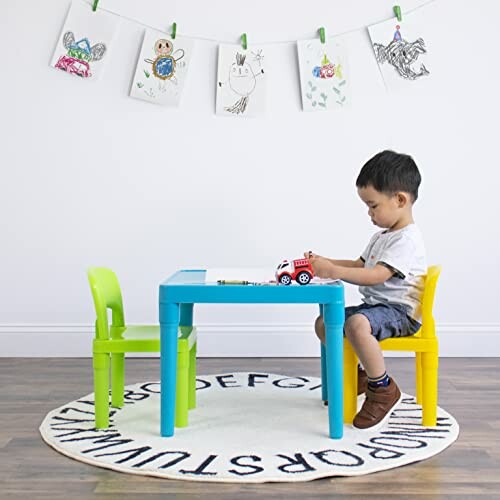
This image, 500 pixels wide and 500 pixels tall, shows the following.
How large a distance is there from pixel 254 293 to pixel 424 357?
19.9 inches

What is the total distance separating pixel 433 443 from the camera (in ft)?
5.85

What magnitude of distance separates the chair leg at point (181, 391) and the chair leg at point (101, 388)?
179 mm

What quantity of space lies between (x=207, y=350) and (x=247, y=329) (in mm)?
175

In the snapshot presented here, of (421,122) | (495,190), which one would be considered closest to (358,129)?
(421,122)

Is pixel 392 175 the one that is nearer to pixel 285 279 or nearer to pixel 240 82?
pixel 285 279

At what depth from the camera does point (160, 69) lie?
2879mm

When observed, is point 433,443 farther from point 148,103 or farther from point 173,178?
point 148,103

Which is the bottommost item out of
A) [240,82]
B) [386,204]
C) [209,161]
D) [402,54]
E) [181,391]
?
[181,391]

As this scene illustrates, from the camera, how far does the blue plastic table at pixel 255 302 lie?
1742 millimetres

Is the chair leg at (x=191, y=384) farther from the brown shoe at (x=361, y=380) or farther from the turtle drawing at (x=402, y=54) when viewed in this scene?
the turtle drawing at (x=402, y=54)

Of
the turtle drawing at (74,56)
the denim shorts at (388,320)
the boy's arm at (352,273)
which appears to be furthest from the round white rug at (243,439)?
the turtle drawing at (74,56)

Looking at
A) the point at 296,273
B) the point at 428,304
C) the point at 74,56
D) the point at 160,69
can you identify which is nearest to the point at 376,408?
the point at 428,304

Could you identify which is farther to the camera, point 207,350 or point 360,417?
point 207,350

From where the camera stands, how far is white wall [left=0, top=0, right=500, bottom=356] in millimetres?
2898
